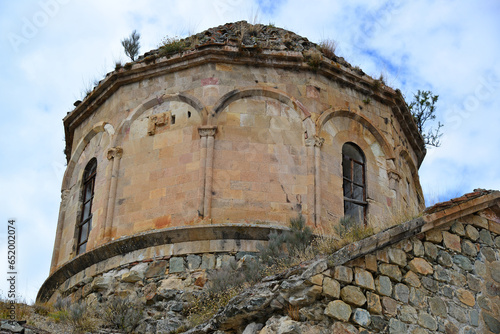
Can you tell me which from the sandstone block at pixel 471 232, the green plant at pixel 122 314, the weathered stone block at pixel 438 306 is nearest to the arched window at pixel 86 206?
the green plant at pixel 122 314

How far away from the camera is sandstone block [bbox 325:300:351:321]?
984 centimetres

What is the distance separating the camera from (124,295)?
1417cm

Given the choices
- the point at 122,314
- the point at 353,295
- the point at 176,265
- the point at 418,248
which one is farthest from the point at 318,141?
the point at 353,295

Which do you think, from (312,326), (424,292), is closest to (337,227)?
(424,292)

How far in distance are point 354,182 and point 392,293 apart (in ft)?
20.1

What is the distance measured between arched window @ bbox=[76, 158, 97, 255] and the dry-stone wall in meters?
6.03

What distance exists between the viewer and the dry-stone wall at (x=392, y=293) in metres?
9.95

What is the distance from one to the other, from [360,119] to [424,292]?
6.81m

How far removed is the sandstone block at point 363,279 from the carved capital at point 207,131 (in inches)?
235

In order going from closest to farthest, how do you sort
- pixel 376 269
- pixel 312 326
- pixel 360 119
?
pixel 312 326
pixel 376 269
pixel 360 119

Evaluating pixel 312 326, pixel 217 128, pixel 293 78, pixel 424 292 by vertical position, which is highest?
pixel 293 78

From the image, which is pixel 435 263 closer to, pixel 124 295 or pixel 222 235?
pixel 222 235

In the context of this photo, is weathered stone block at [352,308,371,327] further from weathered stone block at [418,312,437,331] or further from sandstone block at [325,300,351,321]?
weathered stone block at [418,312,437,331]

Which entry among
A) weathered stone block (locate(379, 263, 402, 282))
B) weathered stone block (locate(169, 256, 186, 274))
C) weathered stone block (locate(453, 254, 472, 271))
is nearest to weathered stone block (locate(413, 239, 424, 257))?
weathered stone block (locate(379, 263, 402, 282))
